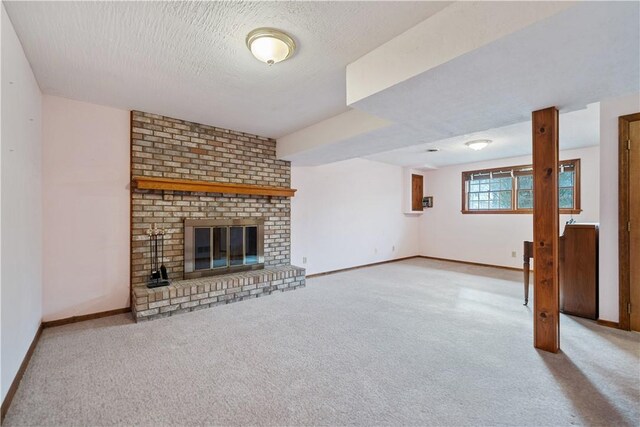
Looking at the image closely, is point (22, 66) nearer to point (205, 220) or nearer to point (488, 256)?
point (205, 220)

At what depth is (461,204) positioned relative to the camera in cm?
691

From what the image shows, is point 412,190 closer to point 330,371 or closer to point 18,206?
point 330,371

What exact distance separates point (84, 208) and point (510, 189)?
23.6 feet

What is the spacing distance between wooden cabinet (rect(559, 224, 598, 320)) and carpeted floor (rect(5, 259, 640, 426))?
175mm

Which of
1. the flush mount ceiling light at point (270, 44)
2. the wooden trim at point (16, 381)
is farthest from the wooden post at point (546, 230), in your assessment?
the wooden trim at point (16, 381)

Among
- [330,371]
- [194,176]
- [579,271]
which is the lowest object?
[330,371]

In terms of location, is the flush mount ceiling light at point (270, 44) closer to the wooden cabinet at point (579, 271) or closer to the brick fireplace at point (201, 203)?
the brick fireplace at point (201, 203)

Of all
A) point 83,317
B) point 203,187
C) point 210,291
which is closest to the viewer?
point 83,317

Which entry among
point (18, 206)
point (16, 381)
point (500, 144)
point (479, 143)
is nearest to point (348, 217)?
point (479, 143)

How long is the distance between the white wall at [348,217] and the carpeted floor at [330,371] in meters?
2.04

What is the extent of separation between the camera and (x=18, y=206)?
82.7 inches

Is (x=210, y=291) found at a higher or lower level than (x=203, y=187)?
lower

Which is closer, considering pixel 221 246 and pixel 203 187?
pixel 203 187

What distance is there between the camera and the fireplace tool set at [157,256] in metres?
3.51
